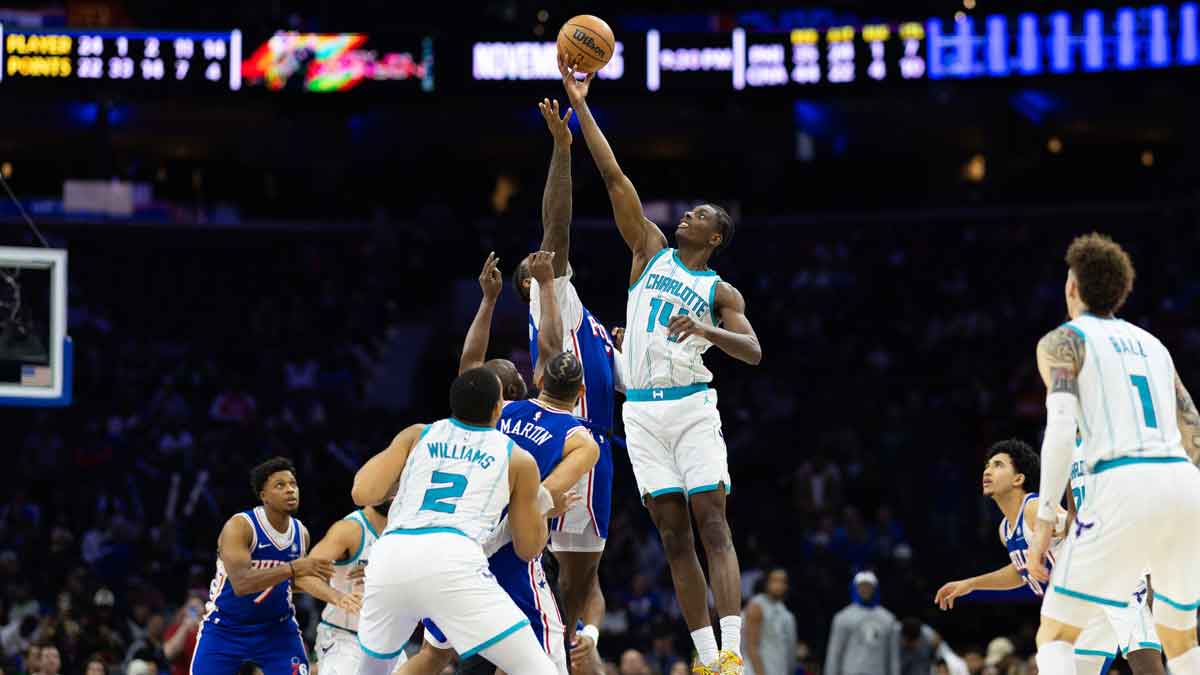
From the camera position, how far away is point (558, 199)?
30.0ft

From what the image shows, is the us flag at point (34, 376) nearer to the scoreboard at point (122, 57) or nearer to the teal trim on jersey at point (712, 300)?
the teal trim on jersey at point (712, 300)

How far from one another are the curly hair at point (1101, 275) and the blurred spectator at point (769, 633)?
7991mm

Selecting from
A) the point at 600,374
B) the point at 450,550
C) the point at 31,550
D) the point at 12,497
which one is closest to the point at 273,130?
the point at 12,497

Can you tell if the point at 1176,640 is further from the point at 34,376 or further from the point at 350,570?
the point at 34,376

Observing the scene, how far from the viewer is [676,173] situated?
29953 mm

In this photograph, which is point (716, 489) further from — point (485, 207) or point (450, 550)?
point (485, 207)

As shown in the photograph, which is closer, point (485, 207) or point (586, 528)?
point (586, 528)

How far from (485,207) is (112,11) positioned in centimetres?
760

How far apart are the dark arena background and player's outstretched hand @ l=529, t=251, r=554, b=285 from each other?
561 cm

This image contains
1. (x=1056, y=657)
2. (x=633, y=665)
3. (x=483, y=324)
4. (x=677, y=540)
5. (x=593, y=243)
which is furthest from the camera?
(x=593, y=243)

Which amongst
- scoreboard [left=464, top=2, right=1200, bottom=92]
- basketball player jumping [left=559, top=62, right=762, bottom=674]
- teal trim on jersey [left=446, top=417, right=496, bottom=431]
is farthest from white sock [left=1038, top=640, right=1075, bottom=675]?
scoreboard [left=464, top=2, right=1200, bottom=92]

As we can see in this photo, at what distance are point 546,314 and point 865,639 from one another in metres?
6.72

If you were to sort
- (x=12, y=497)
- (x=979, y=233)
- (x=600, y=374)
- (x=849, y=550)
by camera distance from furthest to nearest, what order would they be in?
(x=979, y=233) < (x=12, y=497) < (x=849, y=550) < (x=600, y=374)

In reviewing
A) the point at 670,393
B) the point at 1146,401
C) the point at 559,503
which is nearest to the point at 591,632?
the point at 559,503
